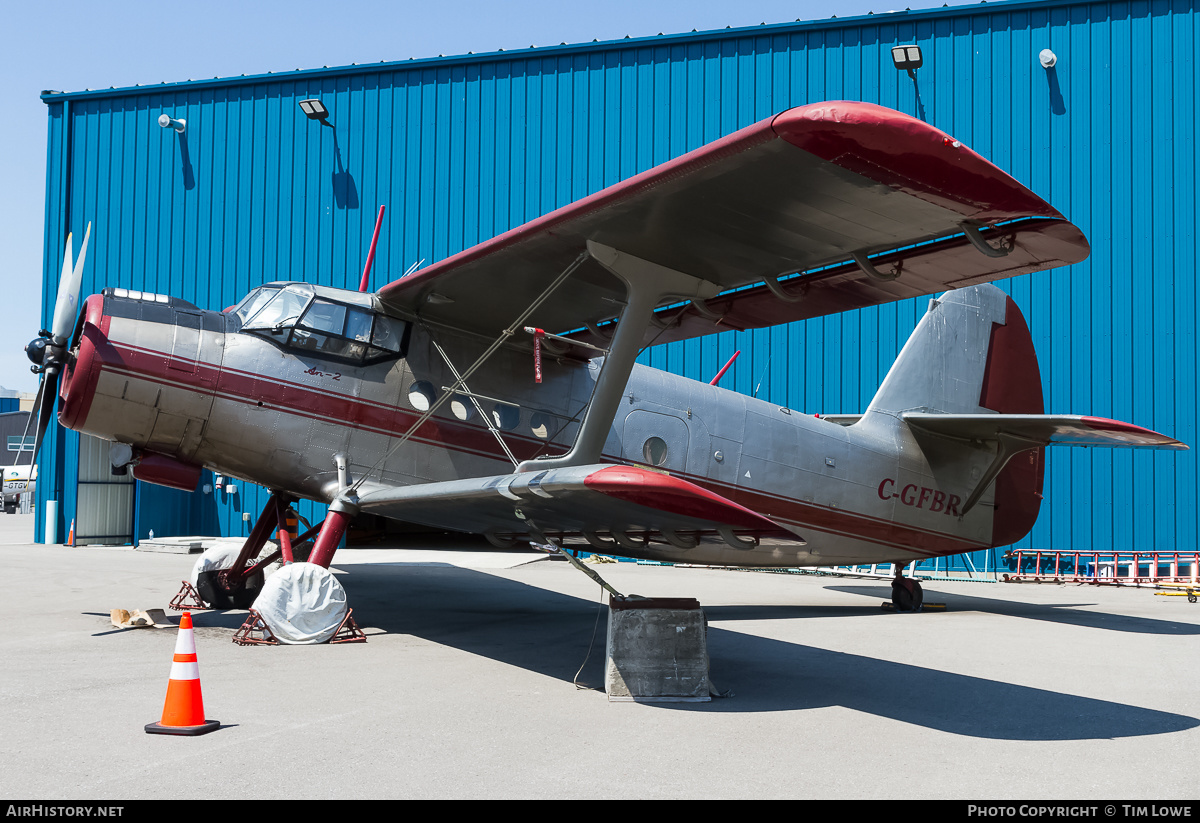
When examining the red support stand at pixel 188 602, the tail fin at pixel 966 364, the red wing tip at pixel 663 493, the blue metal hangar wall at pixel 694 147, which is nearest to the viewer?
the red wing tip at pixel 663 493

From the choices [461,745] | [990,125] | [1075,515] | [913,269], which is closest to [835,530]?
[913,269]

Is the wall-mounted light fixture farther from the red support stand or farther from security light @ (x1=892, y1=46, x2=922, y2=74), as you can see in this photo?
the red support stand

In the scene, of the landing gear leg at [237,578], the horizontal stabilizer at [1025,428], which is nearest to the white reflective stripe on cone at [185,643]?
the landing gear leg at [237,578]

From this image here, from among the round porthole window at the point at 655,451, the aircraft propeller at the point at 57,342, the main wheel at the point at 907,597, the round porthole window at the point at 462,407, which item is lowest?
the main wheel at the point at 907,597

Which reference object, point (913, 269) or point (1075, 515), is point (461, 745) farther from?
point (1075, 515)

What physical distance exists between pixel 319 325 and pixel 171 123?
1633 centimetres

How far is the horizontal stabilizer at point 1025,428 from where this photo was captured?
877cm

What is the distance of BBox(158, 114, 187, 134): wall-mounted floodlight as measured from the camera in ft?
68.1

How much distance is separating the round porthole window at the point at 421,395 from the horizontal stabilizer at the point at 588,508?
91cm

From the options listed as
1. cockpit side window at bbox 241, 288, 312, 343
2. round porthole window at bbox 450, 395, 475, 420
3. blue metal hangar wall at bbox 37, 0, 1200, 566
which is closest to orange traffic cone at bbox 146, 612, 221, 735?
cockpit side window at bbox 241, 288, 312, 343

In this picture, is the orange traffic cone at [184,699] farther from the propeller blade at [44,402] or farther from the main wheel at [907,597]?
the main wheel at [907,597]

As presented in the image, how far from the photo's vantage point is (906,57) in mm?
17062

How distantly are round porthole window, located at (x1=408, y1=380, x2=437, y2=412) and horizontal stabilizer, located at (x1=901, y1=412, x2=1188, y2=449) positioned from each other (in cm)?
565

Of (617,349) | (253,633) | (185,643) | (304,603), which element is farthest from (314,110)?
(185,643)
